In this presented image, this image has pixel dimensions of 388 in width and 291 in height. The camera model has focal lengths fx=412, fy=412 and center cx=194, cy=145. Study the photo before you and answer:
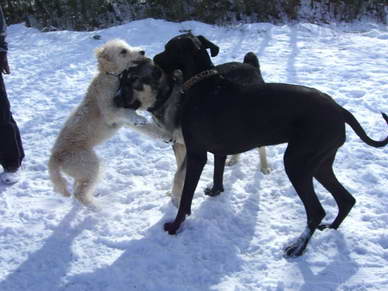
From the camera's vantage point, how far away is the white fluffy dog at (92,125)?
12.7 feet

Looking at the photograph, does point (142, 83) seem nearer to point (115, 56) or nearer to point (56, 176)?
point (115, 56)

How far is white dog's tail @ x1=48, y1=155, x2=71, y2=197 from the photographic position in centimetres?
384

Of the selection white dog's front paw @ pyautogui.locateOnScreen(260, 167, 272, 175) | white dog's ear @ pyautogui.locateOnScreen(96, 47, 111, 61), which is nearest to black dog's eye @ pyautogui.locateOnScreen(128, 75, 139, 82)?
white dog's ear @ pyautogui.locateOnScreen(96, 47, 111, 61)

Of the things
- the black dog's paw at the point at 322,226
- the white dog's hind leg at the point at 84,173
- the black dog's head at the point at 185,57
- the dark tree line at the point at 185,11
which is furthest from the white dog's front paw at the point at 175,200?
the dark tree line at the point at 185,11

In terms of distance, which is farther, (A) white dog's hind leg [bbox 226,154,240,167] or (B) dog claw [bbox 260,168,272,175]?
(A) white dog's hind leg [bbox 226,154,240,167]

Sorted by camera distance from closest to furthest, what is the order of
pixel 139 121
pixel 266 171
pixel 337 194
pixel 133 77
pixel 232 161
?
pixel 337 194
pixel 133 77
pixel 139 121
pixel 266 171
pixel 232 161

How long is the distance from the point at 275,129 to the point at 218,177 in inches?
42.3

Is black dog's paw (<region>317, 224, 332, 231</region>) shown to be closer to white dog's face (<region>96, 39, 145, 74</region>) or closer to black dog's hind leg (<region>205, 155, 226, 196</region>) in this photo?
black dog's hind leg (<region>205, 155, 226, 196</region>)

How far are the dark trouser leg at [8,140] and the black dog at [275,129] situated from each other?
6.77ft

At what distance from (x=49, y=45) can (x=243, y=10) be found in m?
5.18

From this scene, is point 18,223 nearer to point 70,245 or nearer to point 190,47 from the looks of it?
point 70,245

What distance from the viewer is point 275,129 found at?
3.25 meters

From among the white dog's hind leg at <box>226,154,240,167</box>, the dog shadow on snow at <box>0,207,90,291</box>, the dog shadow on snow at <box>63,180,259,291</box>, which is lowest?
the dog shadow on snow at <box>63,180,259,291</box>

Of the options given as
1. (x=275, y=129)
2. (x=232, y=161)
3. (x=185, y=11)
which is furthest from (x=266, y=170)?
(x=185, y=11)
